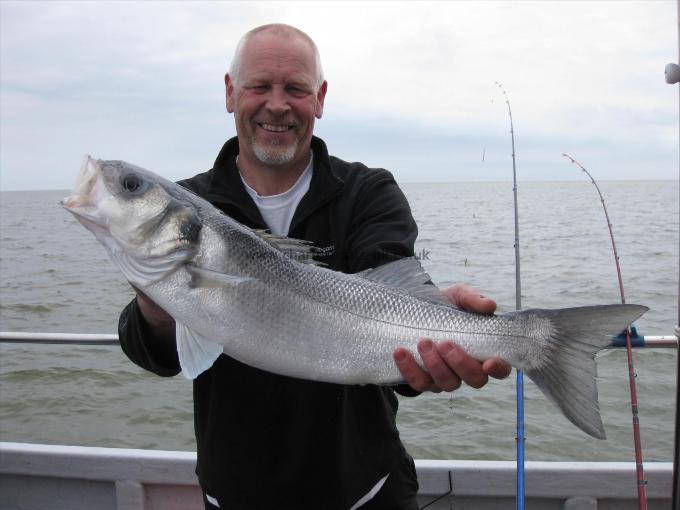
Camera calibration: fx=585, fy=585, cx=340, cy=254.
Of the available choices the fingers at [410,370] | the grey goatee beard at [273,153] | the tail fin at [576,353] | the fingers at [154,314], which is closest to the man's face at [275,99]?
the grey goatee beard at [273,153]

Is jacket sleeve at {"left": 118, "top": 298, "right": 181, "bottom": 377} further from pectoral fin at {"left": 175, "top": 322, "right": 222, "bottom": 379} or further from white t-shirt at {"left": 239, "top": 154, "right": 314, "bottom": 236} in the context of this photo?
white t-shirt at {"left": 239, "top": 154, "right": 314, "bottom": 236}

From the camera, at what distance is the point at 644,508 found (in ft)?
11.4

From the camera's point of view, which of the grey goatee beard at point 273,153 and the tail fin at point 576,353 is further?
the grey goatee beard at point 273,153

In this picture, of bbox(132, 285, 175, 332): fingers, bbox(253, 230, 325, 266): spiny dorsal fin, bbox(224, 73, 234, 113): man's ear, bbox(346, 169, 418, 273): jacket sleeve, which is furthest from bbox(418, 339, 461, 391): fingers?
Answer: bbox(224, 73, 234, 113): man's ear

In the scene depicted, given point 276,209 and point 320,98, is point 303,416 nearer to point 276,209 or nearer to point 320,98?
point 276,209

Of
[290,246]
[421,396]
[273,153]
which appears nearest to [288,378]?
[290,246]

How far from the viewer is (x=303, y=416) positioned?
2689 mm

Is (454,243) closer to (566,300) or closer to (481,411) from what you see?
(566,300)

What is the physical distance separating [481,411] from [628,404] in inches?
88.9

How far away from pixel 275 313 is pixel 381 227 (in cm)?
70

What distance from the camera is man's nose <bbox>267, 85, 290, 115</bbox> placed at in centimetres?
294

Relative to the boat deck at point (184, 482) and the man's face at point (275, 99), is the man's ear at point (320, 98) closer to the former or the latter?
the man's face at point (275, 99)

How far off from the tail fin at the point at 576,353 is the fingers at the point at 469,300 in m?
0.18

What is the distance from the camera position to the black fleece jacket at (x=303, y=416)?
8.75ft
